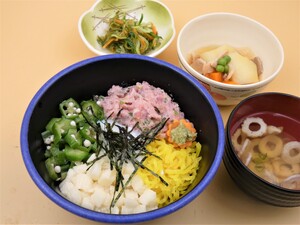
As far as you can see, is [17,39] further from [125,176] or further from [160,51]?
[125,176]

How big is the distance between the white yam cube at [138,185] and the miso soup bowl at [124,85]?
0.45 feet

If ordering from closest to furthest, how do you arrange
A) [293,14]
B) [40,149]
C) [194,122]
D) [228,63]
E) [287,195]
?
1. [287,195]
2. [40,149]
3. [194,122]
4. [228,63]
5. [293,14]

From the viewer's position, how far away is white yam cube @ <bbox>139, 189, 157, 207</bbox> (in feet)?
3.19

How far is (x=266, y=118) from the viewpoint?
4.05ft

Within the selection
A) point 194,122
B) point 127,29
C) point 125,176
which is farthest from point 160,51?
point 125,176

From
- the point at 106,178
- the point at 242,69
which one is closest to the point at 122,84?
the point at 106,178

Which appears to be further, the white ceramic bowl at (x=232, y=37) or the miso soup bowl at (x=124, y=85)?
the white ceramic bowl at (x=232, y=37)

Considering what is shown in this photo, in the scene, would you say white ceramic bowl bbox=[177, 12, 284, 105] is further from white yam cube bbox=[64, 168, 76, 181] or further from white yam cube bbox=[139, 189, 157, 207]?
white yam cube bbox=[64, 168, 76, 181]

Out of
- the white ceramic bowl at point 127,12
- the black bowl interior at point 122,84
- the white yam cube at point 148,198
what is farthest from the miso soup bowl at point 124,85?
the white ceramic bowl at point 127,12

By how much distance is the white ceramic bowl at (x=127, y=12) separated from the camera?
1532 mm

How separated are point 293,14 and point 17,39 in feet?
4.70

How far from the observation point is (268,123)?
4.06 ft

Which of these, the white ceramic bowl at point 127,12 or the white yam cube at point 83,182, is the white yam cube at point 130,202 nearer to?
the white yam cube at point 83,182

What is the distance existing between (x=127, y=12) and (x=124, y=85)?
1.89 ft
